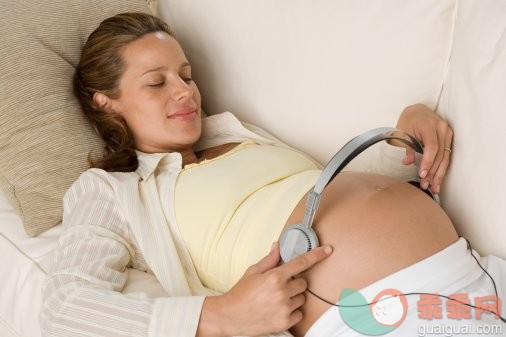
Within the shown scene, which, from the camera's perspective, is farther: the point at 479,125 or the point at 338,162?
the point at 479,125

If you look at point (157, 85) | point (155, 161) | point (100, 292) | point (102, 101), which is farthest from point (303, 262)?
point (102, 101)

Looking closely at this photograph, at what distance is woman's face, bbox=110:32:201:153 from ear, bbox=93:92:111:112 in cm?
3

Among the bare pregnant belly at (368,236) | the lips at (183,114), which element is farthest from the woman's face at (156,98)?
the bare pregnant belly at (368,236)

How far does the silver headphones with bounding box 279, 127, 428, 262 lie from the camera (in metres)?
0.87

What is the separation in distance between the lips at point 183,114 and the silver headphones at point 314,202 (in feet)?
1.65

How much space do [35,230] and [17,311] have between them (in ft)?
0.62

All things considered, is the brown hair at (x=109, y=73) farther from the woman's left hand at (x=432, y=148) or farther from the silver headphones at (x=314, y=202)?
the woman's left hand at (x=432, y=148)

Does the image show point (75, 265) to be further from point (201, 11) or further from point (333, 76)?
point (201, 11)

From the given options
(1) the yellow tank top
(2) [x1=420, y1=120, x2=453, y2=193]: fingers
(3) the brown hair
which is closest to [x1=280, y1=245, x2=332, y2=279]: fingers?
(1) the yellow tank top

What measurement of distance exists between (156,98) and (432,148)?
624 mm

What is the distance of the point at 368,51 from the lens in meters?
1.25

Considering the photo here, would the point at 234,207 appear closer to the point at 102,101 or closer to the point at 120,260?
the point at 120,260

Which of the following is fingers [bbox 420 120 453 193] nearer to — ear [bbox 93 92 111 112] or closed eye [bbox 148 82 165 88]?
closed eye [bbox 148 82 165 88]

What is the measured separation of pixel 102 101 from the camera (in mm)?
1363
